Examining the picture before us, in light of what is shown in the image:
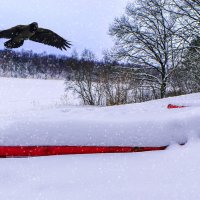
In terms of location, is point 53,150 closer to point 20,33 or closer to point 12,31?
point 20,33

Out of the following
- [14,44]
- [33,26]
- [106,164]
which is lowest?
[106,164]

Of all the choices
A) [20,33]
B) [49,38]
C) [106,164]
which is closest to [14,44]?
[20,33]

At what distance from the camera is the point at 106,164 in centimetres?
238

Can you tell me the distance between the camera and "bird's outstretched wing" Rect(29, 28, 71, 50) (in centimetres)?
694

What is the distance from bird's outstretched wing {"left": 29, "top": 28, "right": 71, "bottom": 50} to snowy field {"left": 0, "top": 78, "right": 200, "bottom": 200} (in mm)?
4430

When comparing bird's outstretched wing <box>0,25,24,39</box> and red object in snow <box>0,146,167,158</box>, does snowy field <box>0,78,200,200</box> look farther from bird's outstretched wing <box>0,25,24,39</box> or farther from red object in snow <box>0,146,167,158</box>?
bird's outstretched wing <box>0,25,24,39</box>

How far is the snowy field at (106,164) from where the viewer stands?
6.20ft

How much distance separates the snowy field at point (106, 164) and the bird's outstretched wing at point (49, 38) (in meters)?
4.43

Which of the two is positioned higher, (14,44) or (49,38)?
(49,38)

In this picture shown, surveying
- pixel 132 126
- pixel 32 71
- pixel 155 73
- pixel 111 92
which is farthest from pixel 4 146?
pixel 32 71

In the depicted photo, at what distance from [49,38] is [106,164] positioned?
5.21 m

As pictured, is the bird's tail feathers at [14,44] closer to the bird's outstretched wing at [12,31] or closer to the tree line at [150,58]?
the bird's outstretched wing at [12,31]

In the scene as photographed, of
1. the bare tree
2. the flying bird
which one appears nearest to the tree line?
the bare tree

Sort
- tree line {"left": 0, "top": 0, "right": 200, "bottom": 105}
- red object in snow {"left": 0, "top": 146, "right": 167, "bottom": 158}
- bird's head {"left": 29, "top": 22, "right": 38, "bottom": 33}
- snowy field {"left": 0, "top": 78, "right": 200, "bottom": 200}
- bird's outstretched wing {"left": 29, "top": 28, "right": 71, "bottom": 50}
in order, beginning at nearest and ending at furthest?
1. snowy field {"left": 0, "top": 78, "right": 200, "bottom": 200}
2. red object in snow {"left": 0, "top": 146, "right": 167, "bottom": 158}
3. bird's head {"left": 29, "top": 22, "right": 38, "bottom": 33}
4. bird's outstretched wing {"left": 29, "top": 28, "right": 71, "bottom": 50}
5. tree line {"left": 0, "top": 0, "right": 200, "bottom": 105}
